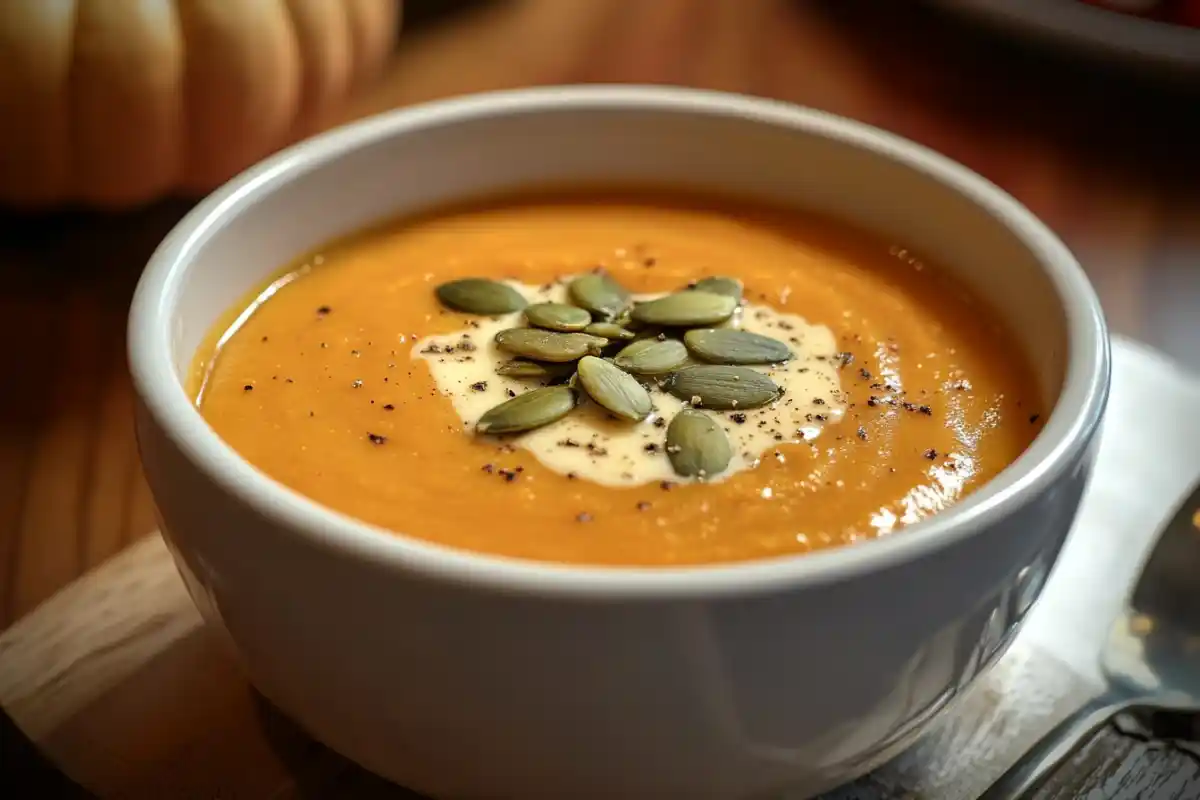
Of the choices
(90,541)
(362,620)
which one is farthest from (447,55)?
(362,620)

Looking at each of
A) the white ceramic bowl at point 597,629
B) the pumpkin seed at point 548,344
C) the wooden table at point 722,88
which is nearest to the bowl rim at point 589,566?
the white ceramic bowl at point 597,629

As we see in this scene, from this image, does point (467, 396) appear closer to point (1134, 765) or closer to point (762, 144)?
point (762, 144)

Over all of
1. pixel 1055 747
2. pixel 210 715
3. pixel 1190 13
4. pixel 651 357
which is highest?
pixel 1190 13

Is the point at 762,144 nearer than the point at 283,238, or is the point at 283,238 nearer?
the point at 283,238

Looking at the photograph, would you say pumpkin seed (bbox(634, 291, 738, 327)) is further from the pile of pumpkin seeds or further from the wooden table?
the wooden table

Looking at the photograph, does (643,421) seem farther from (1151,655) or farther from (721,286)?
(1151,655)

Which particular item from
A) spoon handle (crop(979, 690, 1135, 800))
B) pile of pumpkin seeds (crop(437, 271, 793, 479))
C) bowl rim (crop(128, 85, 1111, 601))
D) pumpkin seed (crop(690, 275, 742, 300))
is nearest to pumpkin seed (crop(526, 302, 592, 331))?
pile of pumpkin seeds (crop(437, 271, 793, 479))

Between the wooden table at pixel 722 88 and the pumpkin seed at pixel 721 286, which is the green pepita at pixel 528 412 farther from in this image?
the wooden table at pixel 722 88

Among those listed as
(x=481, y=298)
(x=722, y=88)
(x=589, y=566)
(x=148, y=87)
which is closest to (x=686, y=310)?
(x=481, y=298)
